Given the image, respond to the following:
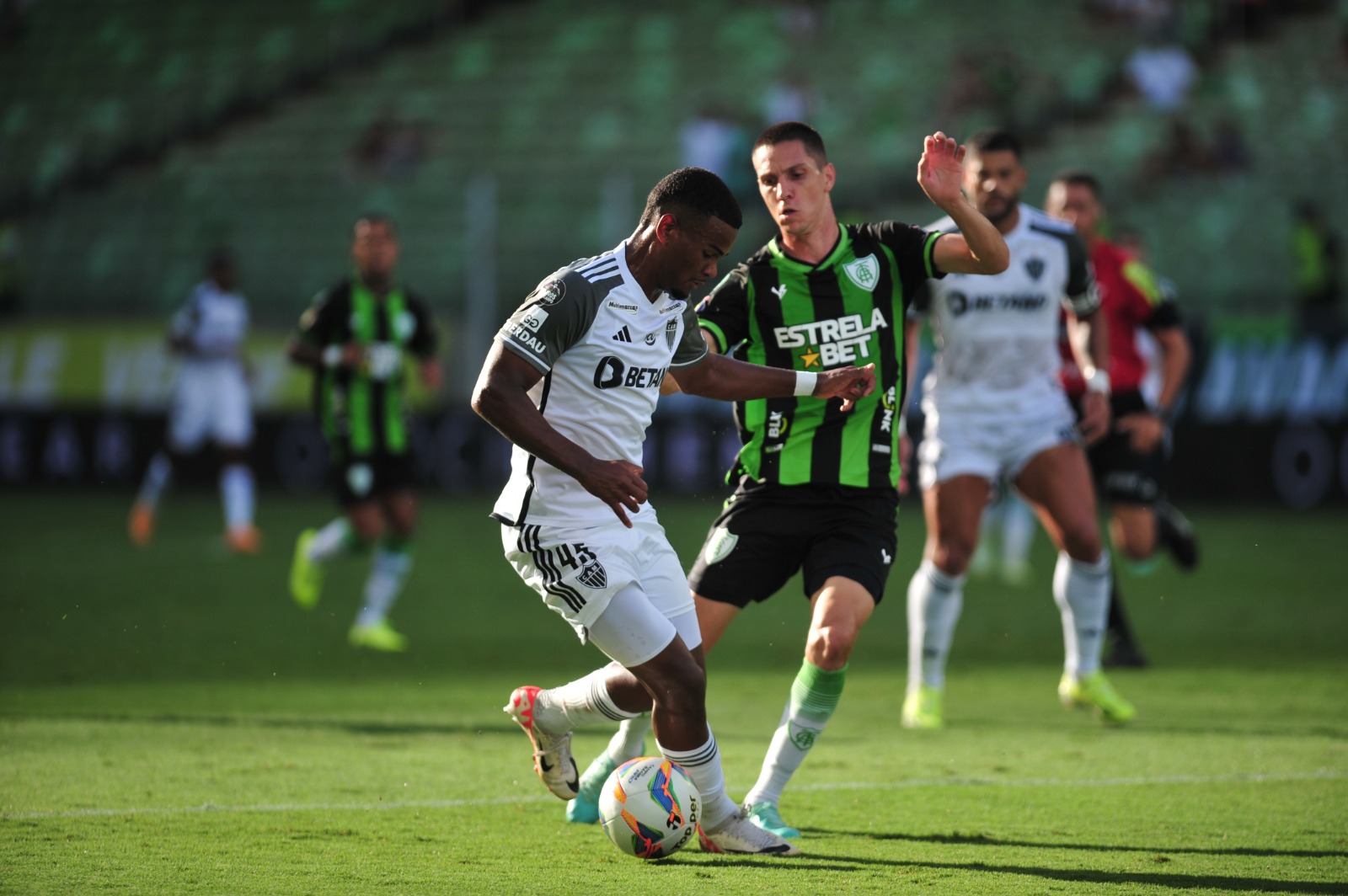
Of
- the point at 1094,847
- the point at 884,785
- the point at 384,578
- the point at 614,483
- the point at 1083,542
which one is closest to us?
the point at 614,483

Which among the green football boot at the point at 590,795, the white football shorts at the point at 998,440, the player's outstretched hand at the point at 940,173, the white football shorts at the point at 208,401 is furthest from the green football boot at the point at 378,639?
the white football shorts at the point at 208,401

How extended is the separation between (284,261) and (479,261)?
8.22ft

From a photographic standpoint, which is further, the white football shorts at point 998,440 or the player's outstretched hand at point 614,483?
the white football shorts at point 998,440

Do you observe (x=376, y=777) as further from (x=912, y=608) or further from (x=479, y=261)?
(x=479, y=261)

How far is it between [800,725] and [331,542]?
586 cm

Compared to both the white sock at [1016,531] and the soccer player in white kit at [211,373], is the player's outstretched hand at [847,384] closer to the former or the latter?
the white sock at [1016,531]

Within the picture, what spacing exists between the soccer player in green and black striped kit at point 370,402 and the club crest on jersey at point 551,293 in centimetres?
566

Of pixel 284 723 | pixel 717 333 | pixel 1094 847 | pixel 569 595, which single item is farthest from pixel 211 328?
pixel 1094 847

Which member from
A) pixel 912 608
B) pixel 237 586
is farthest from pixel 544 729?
pixel 237 586

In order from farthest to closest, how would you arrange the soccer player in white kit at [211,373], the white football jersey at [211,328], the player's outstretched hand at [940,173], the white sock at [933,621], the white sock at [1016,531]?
the white football jersey at [211,328] < the soccer player in white kit at [211,373] < the white sock at [1016,531] < the white sock at [933,621] < the player's outstretched hand at [940,173]

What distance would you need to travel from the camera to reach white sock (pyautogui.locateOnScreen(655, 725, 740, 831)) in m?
4.78

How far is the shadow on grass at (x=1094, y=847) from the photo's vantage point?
489 cm

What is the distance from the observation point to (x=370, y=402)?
10312 mm

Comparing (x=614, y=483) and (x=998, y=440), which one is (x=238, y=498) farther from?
(x=614, y=483)
